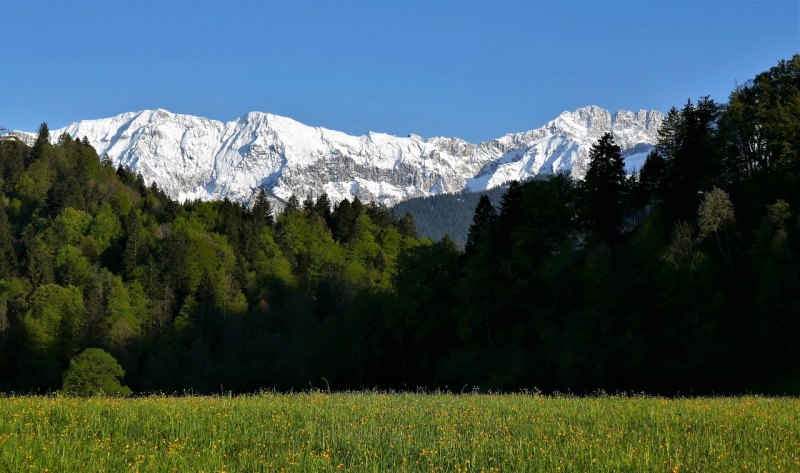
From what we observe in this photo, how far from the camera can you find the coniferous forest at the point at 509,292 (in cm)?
5281

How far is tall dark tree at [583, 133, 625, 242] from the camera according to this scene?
67.0 meters

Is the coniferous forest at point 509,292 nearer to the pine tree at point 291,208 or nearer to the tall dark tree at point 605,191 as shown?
the tall dark tree at point 605,191

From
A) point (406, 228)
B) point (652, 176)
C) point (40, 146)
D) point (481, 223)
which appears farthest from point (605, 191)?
point (40, 146)

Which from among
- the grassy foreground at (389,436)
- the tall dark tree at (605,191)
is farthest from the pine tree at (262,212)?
the grassy foreground at (389,436)

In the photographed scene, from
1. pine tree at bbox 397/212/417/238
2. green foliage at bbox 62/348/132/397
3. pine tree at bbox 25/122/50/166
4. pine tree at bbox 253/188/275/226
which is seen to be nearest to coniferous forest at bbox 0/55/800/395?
green foliage at bbox 62/348/132/397

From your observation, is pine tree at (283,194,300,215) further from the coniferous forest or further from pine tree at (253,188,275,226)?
the coniferous forest

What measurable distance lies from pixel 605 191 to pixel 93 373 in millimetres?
55297

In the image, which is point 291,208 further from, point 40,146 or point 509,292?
point 509,292

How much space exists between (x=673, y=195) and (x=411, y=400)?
4730cm

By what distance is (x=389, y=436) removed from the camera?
15.8 meters

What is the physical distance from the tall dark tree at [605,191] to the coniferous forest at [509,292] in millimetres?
191

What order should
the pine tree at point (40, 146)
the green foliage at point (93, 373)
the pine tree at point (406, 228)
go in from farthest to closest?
the pine tree at point (40, 146), the pine tree at point (406, 228), the green foliage at point (93, 373)

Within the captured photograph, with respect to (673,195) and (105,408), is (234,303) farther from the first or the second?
(105,408)

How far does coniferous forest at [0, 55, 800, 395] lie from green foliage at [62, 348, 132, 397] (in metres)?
0.57
